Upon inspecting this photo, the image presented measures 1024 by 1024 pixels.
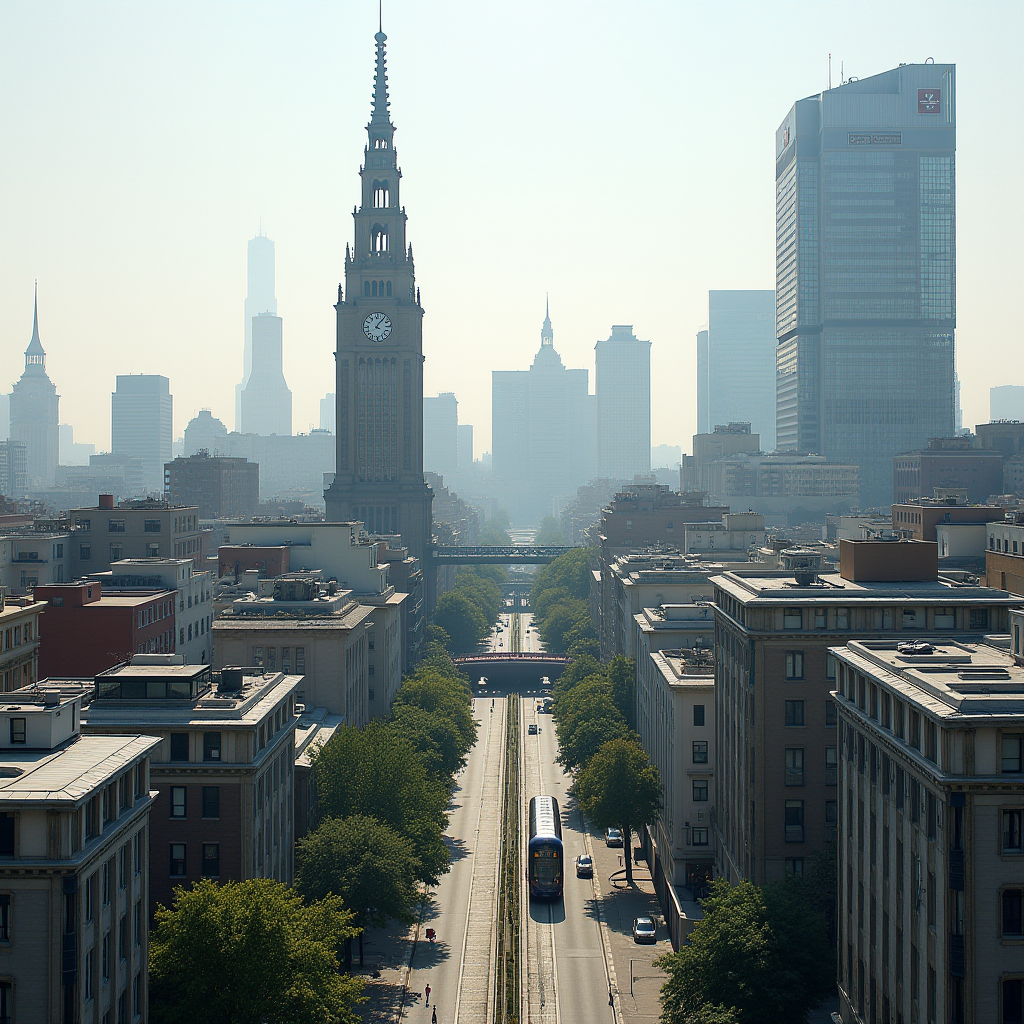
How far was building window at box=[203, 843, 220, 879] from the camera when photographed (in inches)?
2771

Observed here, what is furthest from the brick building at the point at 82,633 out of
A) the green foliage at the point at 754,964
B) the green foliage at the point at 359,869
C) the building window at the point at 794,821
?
the building window at the point at 794,821

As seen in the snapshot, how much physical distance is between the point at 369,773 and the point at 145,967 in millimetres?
34159

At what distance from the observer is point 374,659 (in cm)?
13388

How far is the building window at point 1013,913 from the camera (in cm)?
4844

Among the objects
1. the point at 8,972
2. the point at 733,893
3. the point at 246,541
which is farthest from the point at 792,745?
the point at 246,541

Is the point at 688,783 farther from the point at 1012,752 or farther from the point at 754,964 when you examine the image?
the point at 1012,752

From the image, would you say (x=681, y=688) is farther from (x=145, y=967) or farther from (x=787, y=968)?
(x=145, y=967)

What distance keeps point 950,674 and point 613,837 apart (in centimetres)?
6759

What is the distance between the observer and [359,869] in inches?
3142

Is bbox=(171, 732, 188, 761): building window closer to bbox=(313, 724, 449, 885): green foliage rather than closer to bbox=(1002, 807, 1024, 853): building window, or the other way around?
bbox=(313, 724, 449, 885): green foliage

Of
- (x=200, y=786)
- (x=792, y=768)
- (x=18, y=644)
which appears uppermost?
(x=18, y=644)

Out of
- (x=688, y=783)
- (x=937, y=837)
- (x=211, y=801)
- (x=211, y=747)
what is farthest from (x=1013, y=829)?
(x=688, y=783)

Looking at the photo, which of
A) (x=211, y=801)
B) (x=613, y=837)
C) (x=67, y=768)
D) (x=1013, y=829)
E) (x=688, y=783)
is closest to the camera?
(x=1013, y=829)

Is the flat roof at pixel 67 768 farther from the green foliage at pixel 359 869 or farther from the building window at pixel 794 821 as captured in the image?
the building window at pixel 794 821
